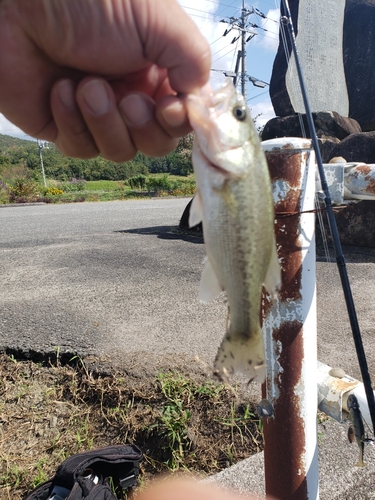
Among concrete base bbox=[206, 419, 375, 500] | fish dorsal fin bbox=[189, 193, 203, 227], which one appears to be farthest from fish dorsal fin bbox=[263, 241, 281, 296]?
concrete base bbox=[206, 419, 375, 500]

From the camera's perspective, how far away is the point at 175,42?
1274 mm

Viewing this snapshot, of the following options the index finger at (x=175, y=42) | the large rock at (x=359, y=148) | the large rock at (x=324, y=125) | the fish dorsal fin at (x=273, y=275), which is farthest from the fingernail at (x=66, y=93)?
the large rock at (x=324, y=125)

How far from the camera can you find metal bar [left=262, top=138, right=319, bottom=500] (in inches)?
67.5

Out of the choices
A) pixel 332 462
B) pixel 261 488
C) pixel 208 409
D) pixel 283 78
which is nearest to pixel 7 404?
pixel 208 409

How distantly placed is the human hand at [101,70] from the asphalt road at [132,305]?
2.27 m

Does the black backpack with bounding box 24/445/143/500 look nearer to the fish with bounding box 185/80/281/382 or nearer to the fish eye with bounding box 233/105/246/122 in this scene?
the fish with bounding box 185/80/281/382

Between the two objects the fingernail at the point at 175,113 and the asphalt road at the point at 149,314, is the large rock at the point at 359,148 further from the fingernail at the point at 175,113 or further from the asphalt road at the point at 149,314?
the fingernail at the point at 175,113

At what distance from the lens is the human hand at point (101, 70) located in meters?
1.27

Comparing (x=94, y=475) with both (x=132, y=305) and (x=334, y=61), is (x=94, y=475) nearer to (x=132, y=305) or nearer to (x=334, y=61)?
(x=132, y=305)

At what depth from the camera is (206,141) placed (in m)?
1.09

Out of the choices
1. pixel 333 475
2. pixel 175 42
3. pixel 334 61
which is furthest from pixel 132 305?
pixel 334 61

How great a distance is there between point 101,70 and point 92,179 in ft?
168

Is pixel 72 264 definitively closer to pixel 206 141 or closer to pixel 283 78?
pixel 206 141

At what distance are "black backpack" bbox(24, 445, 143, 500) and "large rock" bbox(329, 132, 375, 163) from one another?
259 inches
